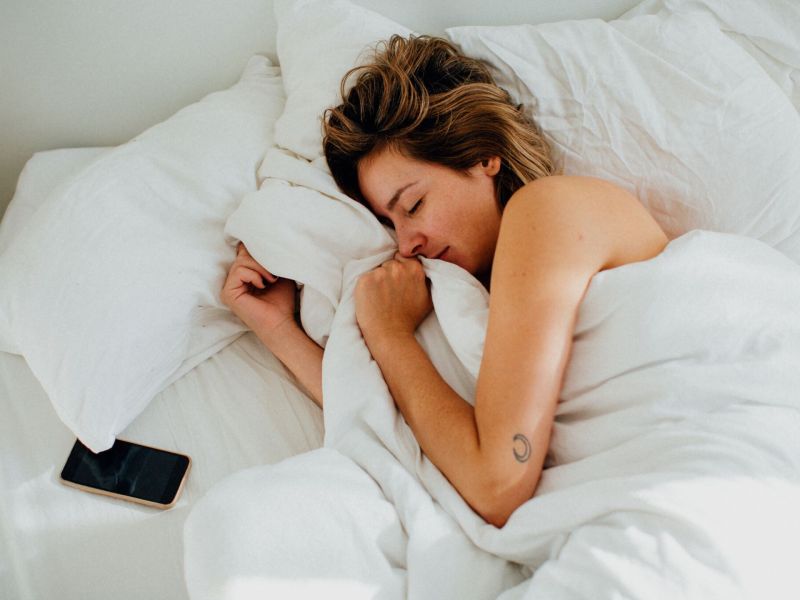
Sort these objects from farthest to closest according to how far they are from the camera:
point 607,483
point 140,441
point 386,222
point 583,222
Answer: point 386,222 → point 140,441 → point 583,222 → point 607,483

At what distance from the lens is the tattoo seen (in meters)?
0.71

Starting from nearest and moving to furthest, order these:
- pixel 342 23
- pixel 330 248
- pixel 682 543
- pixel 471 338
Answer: pixel 682 543, pixel 471 338, pixel 330 248, pixel 342 23

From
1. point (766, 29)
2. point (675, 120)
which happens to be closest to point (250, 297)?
point (675, 120)

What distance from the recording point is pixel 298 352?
986 mm

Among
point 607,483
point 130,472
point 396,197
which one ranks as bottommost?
point 130,472

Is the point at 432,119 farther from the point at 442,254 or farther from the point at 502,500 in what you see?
the point at 502,500

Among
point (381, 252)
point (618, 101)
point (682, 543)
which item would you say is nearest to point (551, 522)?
point (682, 543)

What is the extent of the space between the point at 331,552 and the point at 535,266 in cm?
42

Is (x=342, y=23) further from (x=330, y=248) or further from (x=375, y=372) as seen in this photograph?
(x=375, y=372)

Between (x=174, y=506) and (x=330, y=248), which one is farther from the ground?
(x=330, y=248)

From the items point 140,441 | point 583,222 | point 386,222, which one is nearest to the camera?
point 583,222

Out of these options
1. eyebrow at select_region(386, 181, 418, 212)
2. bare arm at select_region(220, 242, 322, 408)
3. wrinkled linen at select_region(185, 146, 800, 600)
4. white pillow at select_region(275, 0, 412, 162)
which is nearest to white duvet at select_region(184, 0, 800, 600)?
wrinkled linen at select_region(185, 146, 800, 600)

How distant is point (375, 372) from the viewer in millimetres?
877

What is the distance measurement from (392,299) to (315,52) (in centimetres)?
53
